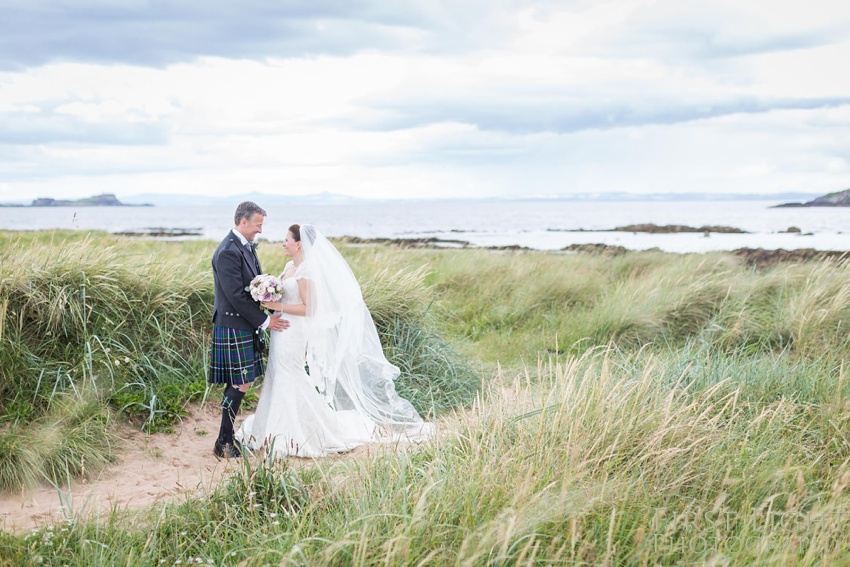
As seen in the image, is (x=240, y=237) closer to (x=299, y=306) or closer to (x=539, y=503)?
(x=299, y=306)

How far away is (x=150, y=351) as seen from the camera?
7371 millimetres

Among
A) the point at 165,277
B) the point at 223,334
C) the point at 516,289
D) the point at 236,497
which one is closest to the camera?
the point at 236,497

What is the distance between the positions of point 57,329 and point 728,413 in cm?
634

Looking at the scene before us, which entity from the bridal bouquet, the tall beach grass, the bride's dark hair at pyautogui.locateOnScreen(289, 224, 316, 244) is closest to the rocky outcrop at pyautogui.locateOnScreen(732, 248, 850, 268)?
the tall beach grass

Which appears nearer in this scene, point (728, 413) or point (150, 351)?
point (728, 413)

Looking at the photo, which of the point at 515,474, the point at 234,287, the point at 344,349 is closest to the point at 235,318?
the point at 234,287

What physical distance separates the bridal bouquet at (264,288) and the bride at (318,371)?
8.6 inches

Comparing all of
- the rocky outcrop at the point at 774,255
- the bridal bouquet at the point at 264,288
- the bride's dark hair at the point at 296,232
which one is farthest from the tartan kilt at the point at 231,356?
the rocky outcrop at the point at 774,255

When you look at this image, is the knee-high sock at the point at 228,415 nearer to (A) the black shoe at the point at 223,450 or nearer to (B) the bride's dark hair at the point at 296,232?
(A) the black shoe at the point at 223,450

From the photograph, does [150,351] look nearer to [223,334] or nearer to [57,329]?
[57,329]

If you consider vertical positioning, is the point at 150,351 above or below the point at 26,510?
above

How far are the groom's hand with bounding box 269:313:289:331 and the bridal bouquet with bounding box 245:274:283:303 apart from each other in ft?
1.19

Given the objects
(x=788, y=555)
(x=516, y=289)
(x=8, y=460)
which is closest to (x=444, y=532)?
A: (x=788, y=555)

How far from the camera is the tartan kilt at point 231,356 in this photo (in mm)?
6277
